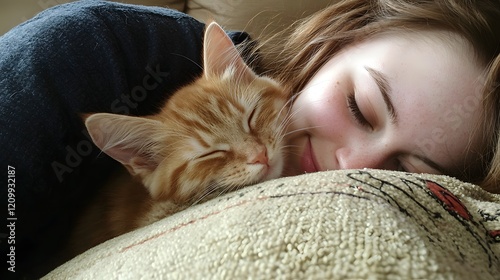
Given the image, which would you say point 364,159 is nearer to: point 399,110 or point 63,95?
point 399,110

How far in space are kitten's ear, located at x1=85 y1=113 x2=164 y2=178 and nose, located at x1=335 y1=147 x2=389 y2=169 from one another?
395mm

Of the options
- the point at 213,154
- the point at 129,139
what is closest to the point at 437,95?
the point at 213,154

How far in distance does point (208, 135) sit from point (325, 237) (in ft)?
1.79

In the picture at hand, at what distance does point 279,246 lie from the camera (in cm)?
38

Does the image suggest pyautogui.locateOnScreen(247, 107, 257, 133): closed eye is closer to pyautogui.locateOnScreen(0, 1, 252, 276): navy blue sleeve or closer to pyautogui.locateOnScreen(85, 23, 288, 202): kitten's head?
pyautogui.locateOnScreen(85, 23, 288, 202): kitten's head

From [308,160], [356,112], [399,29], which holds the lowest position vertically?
[308,160]

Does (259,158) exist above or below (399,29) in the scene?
below

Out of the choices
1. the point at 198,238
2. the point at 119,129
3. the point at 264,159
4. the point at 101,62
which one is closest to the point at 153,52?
the point at 101,62

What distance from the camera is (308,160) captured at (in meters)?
0.91

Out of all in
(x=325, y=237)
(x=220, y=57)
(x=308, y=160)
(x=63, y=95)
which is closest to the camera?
(x=325, y=237)

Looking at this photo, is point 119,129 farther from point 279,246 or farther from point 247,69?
point 279,246

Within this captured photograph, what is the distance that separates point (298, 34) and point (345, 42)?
0.21m

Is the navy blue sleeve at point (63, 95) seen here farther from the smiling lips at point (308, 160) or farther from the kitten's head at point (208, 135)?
the smiling lips at point (308, 160)

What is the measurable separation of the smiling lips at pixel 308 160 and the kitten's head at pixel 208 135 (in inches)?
2.0
